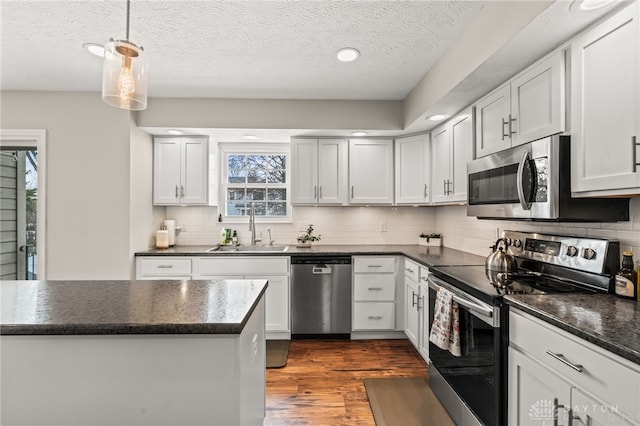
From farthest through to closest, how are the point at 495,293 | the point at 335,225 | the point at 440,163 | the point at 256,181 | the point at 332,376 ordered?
the point at 256,181 < the point at 335,225 < the point at 440,163 < the point at 332,376 < the point at 495,293

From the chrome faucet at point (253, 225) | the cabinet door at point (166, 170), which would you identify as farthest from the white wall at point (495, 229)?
the cabinet door at point (166, 170)

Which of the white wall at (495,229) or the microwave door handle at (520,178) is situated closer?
the white wall at (495,229)

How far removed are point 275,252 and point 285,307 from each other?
0.57 m

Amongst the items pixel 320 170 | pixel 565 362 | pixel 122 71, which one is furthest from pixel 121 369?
pixel 320 170

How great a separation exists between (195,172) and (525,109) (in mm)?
3108

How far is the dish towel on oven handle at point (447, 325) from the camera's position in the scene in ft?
6.37

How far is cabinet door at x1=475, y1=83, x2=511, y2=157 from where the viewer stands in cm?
210

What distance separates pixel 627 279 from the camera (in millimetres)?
1466

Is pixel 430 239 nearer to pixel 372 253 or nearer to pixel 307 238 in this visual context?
pixel 372 253

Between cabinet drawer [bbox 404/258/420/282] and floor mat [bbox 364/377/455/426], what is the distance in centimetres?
83

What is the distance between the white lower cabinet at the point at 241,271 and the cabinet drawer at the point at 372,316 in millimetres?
709

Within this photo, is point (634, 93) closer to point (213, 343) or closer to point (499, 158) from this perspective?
point (499, 158)

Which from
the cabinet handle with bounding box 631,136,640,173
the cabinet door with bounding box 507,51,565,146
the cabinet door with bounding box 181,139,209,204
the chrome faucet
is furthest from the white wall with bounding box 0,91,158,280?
the cabinet handle with bounding box 631,136,640,173

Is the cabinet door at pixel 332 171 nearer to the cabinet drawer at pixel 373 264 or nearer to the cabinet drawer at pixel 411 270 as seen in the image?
the cabinet drawer at pixel 373 264
